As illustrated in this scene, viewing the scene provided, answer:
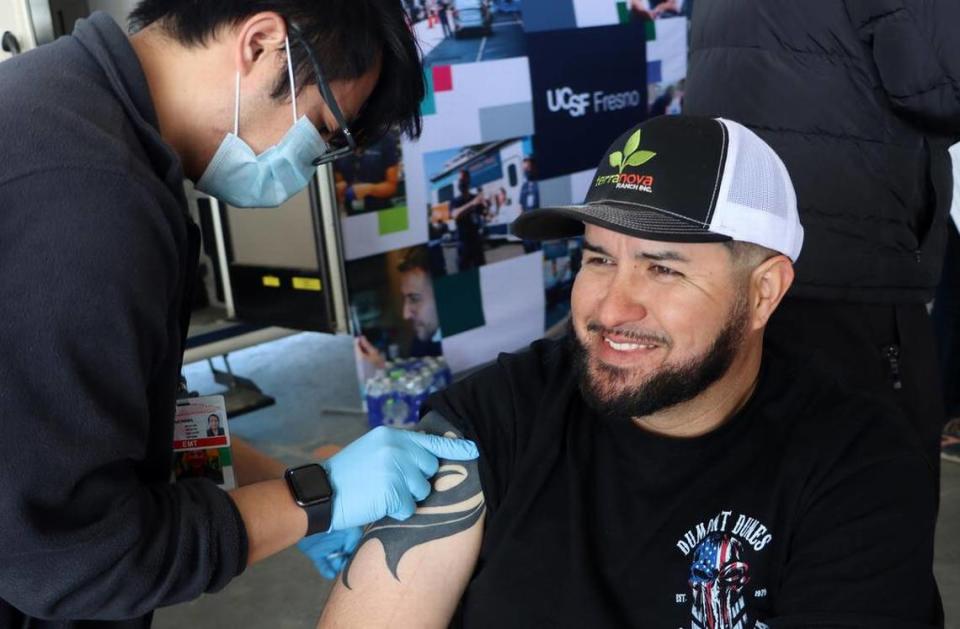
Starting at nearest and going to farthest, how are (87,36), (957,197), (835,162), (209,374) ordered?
(87,36)
(835,162)
(957,197)
(209,374)

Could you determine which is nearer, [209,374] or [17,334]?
[17,334]

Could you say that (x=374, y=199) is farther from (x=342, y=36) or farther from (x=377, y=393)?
(x=342, y=36)

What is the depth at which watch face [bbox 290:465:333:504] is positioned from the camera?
121cm

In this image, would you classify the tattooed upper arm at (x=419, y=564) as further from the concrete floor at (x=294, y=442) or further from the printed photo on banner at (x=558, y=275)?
the printed photo on banner at (x=558, y=275)

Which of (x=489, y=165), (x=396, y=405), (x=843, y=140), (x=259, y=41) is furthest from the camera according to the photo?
(x=489, y=165)

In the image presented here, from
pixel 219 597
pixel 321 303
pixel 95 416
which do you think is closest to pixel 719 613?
pixel 95 416

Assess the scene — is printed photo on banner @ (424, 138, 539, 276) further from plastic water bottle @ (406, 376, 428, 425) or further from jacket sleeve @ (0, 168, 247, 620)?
jacket sleeve @ (0, 168, 247, 620)

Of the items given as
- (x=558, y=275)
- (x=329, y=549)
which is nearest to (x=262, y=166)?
(x=329, y=549)

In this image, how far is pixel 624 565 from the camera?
126 cm

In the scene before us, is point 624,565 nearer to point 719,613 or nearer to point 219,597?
point 719,613

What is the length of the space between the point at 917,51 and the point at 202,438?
4.58ft

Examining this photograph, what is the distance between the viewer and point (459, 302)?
3.59 metres

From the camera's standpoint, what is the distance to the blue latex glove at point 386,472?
1269mm

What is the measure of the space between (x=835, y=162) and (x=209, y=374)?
373 cm
